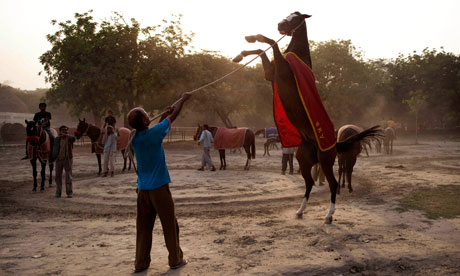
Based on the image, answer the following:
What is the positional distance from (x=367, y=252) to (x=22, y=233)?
523 centimetres

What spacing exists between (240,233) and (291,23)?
3.45m

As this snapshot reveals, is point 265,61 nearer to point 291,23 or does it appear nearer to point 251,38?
point 251,38

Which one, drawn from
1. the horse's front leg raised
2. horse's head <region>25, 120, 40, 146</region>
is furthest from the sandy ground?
A: the horse's front leg raised

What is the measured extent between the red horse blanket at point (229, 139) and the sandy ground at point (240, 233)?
15.5 ft

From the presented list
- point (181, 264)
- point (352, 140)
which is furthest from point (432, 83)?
point (181, 264)

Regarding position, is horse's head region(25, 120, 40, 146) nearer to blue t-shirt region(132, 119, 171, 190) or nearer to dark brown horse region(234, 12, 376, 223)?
blue t-shirt region(132, 119, 171, 190)

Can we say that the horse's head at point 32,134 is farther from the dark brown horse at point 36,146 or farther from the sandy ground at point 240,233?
the sandy ground at point 240,233

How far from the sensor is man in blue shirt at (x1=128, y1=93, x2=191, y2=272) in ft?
12.9

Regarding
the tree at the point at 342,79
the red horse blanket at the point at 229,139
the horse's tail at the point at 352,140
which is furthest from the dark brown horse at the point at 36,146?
the tree at the point at 342,79

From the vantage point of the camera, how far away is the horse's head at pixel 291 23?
5.57 m

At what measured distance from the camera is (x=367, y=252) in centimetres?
439

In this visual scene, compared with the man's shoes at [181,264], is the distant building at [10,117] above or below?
above

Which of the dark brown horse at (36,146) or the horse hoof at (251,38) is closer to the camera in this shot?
the horse hoof at (251,38)

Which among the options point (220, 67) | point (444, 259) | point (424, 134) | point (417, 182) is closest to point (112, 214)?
point (444, 259)
